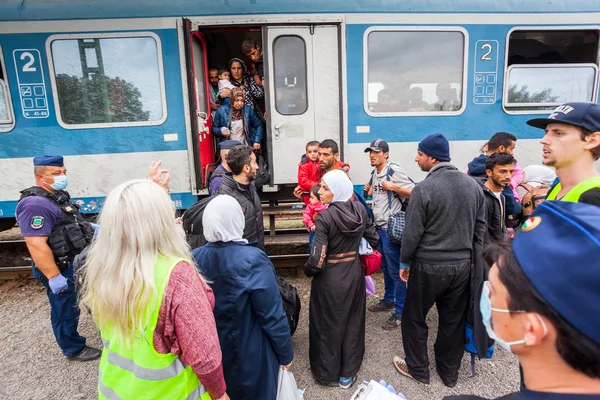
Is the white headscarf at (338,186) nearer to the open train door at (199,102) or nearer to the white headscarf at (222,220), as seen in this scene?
the white headscarf at (222,220)

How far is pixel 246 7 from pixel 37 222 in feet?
10.3

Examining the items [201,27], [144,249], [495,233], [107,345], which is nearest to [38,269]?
[107,345]

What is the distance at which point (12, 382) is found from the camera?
278cm

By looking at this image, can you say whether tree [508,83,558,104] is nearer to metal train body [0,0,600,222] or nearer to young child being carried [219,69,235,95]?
metal train body [0,0,600,222]

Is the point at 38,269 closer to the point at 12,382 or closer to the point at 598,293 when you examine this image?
the point at 12,382

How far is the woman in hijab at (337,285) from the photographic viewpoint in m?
2.41

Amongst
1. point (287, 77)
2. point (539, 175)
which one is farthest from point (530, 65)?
point (287, 77)

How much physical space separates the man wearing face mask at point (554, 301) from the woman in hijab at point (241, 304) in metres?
1.24

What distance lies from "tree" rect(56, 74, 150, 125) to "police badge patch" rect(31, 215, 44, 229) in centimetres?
191

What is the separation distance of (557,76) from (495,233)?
3.01 m

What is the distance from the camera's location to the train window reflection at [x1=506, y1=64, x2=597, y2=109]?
14.2 feet

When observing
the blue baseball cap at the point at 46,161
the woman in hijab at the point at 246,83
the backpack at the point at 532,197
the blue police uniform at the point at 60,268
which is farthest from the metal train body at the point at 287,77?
the blue police uniform at the point at 60,268

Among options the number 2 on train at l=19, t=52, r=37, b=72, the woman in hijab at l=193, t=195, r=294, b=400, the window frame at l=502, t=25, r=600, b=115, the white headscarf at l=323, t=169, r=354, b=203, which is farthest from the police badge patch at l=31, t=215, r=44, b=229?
the window frame at l=502, t=25, r=600, b=115

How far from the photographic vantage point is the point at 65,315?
2.88 meters
